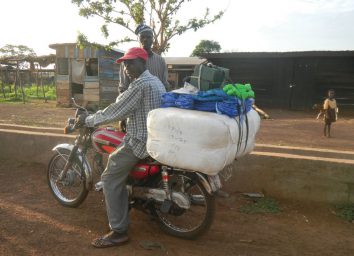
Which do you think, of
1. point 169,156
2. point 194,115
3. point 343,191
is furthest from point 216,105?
point 343,191

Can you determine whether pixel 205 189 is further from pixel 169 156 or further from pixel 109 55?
pixel 109 55

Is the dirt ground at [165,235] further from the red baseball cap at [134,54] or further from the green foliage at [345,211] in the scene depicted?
the red baseball cap at [134,54]

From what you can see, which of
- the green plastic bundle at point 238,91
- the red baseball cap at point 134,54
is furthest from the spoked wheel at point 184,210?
the red baseball cap at point 134,54

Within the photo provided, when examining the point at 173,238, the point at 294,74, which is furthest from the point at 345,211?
the point at 294,74

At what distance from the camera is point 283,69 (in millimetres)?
19188

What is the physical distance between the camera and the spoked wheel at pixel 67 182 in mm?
4039

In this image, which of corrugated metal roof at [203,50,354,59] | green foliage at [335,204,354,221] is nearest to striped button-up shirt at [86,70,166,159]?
green foliage at [335,204,354,221]

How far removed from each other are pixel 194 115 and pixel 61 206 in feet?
7.36

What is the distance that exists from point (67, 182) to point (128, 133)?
4.15ft

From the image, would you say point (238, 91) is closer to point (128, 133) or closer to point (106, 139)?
point (128, 133)

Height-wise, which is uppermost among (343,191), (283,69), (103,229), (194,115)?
(283,69)

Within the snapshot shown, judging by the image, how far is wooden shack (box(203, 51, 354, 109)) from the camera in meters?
18.0

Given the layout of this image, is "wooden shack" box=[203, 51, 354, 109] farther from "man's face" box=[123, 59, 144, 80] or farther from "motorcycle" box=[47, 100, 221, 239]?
"man's face" box=[123, 59, 144, 80]

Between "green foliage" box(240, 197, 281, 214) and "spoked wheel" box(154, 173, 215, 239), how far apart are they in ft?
2.43
